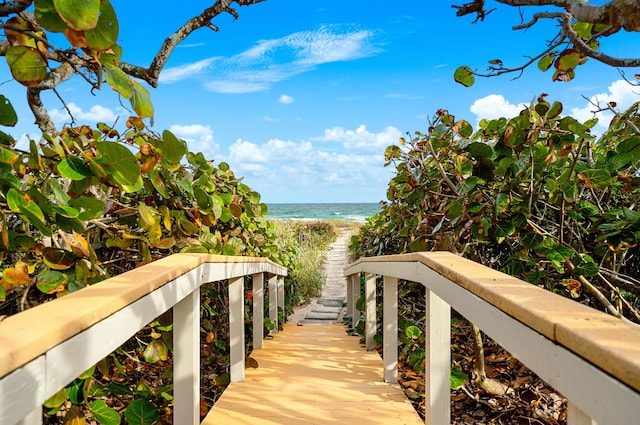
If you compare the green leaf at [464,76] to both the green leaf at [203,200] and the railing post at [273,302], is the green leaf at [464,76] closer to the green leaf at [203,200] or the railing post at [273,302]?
the green leaf at [203,200]

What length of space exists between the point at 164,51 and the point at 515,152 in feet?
8.38

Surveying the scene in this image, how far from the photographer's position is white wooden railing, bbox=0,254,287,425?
0.61 m

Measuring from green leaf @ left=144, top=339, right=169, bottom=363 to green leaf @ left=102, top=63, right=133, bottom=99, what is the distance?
1.24 m

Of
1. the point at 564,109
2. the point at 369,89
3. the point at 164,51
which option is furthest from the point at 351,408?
the point at 369,89

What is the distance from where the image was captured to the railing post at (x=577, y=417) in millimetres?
669

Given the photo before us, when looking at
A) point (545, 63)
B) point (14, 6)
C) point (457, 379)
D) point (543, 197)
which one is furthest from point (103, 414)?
point (543, 197)

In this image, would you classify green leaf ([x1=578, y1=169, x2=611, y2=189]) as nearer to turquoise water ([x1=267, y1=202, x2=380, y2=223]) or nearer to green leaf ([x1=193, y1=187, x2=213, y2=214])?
green leaf ([x1=193, y1=187, x2=213, y2=214])

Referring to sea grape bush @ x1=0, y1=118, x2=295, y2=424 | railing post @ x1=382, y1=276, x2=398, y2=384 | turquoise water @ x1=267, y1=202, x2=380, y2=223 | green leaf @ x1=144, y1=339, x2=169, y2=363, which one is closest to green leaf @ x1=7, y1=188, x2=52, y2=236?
sea grape bush @ x1=0, y1=118, x2=295, y2=424

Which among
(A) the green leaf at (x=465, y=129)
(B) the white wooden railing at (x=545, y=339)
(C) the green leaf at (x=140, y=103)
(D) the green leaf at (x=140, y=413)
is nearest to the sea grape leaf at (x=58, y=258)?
(D) the green leaf at (x=140, y=413)

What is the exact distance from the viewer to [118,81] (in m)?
0.82

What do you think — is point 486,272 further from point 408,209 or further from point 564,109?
point 408,209

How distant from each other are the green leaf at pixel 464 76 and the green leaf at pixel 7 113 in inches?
61.6

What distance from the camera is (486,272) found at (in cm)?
120

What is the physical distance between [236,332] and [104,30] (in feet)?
6.90
